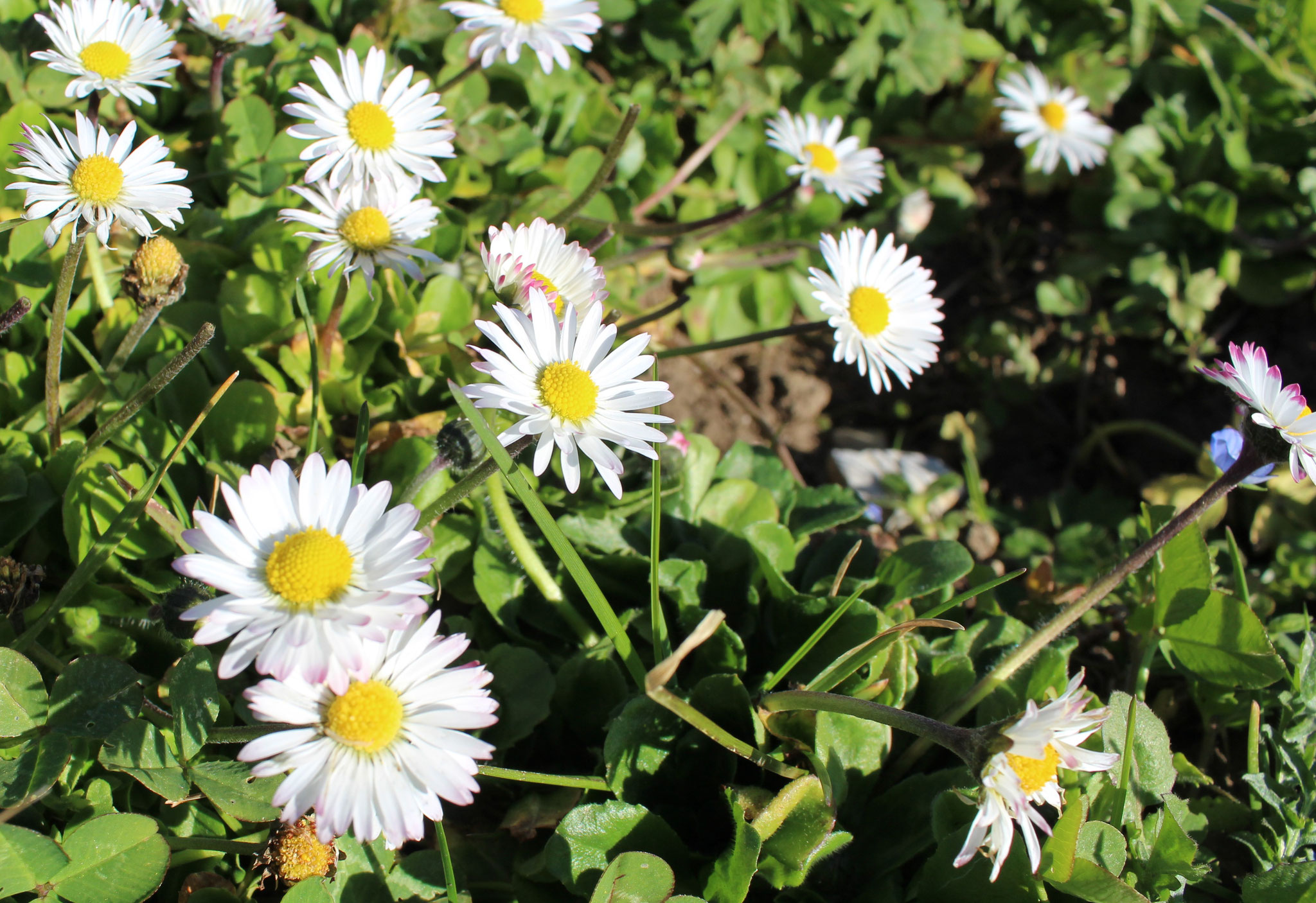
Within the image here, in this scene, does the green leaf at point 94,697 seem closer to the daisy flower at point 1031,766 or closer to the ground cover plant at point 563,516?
the ground cover plant at point 563,516

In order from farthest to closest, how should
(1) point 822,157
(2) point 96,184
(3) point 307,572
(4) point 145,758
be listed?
(1) point 822,157 < (2) point 96,184 < (4) point 145,758 < (3) point 307,572

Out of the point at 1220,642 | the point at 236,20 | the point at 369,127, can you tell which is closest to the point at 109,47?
the point at 236,20

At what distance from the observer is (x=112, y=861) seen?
1781 millimetres

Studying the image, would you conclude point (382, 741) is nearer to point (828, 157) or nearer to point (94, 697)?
point (94, 697)

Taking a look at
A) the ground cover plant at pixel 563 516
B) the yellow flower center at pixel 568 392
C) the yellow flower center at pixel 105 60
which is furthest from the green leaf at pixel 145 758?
the yellow flower center at pixel 105 60

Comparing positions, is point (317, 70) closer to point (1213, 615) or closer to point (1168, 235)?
point (1213, 615)

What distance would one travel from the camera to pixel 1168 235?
4.24 meters

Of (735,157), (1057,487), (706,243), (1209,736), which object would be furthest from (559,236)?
(1057,487)

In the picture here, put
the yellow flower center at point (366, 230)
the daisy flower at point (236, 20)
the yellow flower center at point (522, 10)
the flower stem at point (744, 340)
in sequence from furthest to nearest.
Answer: the yellow flower center at point (522, 10) < the flower stem at point (744, 340) < the daisy flower at point (236, 20) < the yellow flower center at point (366, 230)

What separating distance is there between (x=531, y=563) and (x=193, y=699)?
2.69ft

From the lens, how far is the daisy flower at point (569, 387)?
181cm

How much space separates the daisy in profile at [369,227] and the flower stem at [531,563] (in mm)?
A: 570

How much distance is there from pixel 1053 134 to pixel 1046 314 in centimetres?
80

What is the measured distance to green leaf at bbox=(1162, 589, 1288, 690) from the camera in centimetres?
232
